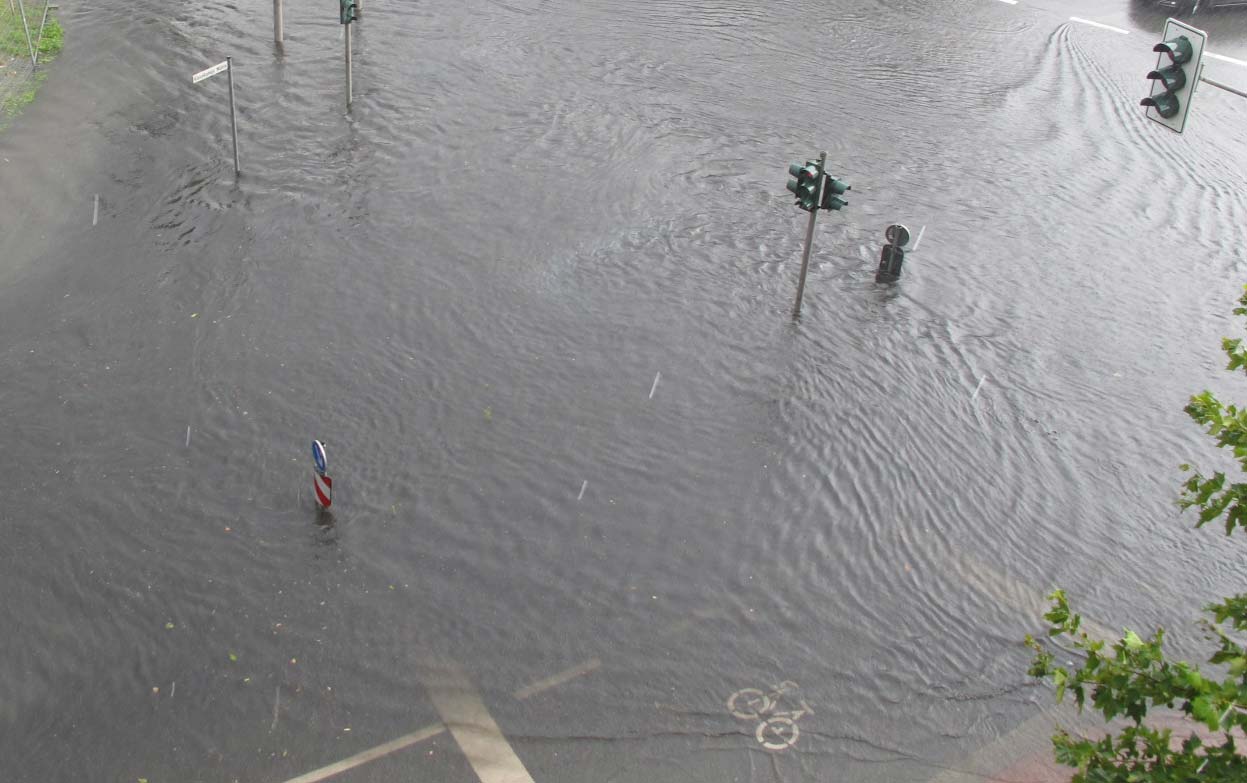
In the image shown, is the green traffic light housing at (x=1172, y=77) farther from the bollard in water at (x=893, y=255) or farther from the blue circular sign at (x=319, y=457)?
the blue circular sign at (x=319, y=457)

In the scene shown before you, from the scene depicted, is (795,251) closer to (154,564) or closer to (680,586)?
(680,586)

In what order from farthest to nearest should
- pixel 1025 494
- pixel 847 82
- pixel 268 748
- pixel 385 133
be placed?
pixel 847 82, pixel 385 133, pixel 1025 494, pixel 268 748

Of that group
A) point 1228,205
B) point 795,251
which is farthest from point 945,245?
point 1228,205

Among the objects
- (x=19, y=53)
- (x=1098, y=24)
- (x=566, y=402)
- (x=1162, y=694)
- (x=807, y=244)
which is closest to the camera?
(x=1162, y=694)

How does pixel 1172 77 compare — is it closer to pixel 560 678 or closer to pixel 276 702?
pixel 560 678

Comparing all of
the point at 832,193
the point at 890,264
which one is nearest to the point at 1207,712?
the point at 832,193

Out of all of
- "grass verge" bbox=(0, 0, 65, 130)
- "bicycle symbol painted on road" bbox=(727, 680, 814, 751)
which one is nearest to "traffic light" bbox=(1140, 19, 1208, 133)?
"bicycle symbol painted on road" bbox=(727, 680, 814, 751)
